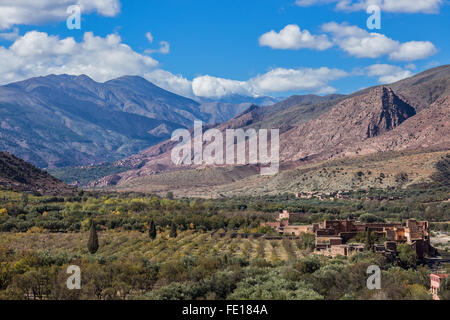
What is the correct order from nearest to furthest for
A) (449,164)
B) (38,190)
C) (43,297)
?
1. (43,297)
2. (38,190)
3. (449,164)

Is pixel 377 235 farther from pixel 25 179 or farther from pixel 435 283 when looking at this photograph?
pixel 25 179

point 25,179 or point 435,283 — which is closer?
point 435,283

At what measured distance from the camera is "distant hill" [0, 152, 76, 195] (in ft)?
394

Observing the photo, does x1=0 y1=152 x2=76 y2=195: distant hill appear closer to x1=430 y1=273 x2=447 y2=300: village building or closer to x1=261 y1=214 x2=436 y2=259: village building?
x1=261 y1=214 x2=436 y2=259: village building

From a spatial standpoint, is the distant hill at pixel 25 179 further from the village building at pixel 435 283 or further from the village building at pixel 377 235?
the village building at pixel 435 283

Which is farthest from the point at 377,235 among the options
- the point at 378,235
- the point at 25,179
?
the point at 25,179

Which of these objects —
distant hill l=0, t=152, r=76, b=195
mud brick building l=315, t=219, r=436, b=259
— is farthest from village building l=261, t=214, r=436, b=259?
distant hill l=0, t=152, r=76, b=195

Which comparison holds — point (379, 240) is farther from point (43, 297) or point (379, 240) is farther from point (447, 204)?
point (447, 204)

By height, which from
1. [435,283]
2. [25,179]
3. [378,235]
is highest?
[25,179]

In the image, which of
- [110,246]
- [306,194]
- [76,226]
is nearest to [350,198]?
[306,194]

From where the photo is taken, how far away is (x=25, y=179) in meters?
128

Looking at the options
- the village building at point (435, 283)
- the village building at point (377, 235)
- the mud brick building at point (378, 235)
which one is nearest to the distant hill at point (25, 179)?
the village building at point (377, 235)

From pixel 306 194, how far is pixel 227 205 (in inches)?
1263

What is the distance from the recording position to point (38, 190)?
405 feet
